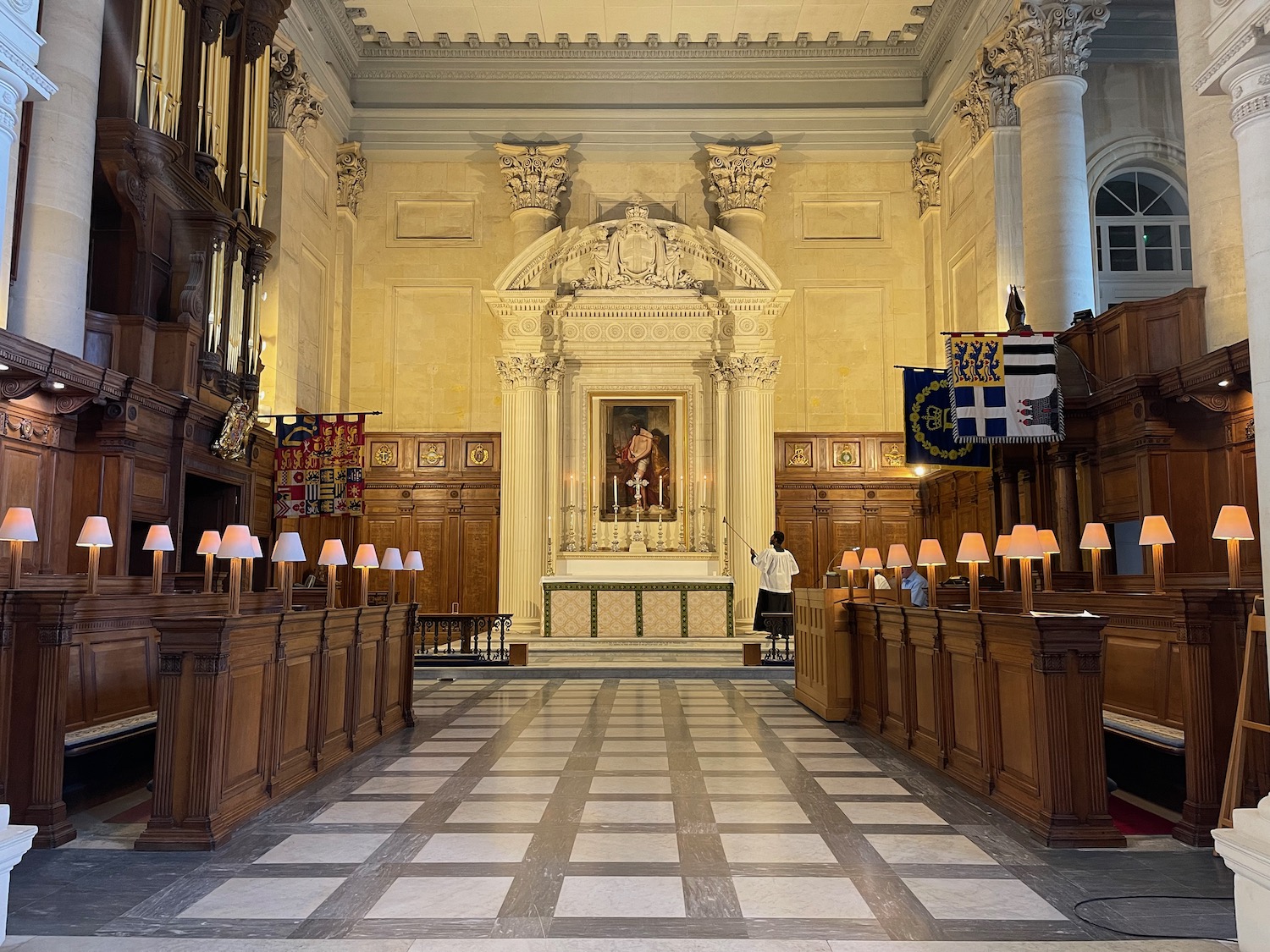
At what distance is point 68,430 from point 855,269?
537 inches

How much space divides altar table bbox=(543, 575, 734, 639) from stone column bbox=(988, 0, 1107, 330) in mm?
6075

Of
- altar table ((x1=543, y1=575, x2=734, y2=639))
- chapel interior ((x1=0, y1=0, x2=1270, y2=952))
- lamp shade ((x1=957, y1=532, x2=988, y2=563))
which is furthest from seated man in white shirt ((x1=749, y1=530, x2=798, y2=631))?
lamp shade ((x1=957, y1=532, x2=988, y2=563))

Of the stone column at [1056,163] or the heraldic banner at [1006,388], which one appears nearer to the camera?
the heraldic banner at [1006,388]

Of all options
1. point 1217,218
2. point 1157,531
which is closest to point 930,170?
point 1217,218

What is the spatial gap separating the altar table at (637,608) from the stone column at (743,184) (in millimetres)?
6860

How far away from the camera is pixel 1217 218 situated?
988 cm

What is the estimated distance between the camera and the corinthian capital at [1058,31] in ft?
43.8

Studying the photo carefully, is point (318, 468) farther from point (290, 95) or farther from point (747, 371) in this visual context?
point (747, 371)

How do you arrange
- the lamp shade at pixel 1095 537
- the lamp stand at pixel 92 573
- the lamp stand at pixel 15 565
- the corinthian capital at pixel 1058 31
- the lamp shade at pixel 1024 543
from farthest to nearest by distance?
→ the corinthian capital at pixel 1058 31 < the lamp shade at pixel 1095 537 < the lamp stand at pixel 92 573 < the lamp stand at pixel 15 565 < the lamp shade at pixel 1024 543

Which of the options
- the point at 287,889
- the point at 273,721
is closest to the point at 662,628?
the point at 273,721

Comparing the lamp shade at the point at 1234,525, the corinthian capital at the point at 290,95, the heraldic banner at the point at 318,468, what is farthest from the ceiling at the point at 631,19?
the lamp shade at the point at 1234,525

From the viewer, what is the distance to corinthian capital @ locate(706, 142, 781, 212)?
18.1 meters

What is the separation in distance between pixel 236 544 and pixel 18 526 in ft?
6.82

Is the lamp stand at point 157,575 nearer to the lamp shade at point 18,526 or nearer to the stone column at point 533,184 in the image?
the lamp shade at point 18,526
